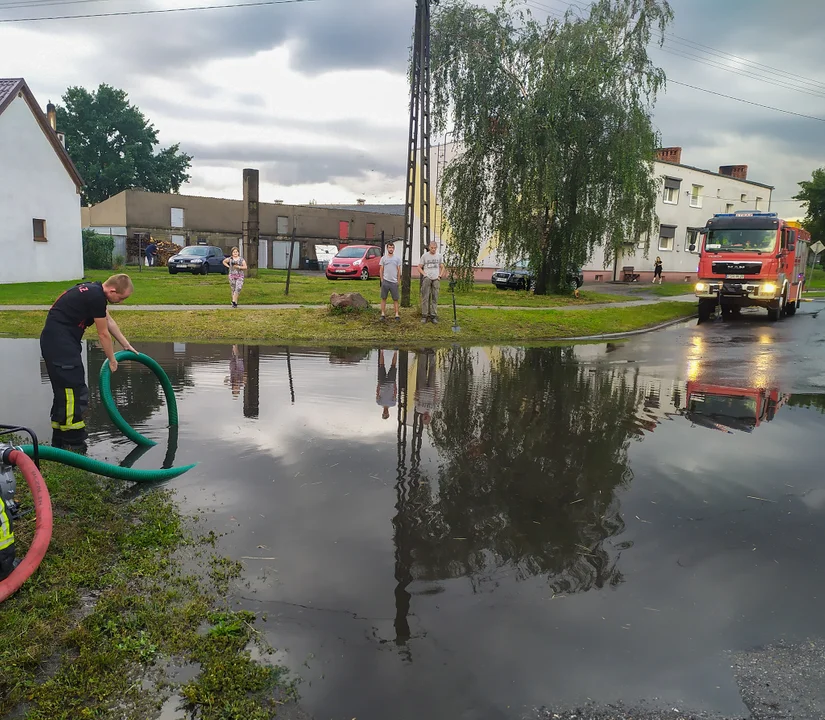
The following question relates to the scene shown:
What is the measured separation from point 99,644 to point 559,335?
1629 centimetres

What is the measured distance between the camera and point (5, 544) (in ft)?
12.9

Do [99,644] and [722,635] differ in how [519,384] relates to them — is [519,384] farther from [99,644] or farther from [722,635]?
[99,644]

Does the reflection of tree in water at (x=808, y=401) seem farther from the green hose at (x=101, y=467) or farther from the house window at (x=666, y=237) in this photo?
the house window at (x=666, y=237)

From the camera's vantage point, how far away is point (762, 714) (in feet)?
10.4

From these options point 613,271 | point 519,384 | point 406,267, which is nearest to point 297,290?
point 406,267

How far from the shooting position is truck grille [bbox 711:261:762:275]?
2212 cm

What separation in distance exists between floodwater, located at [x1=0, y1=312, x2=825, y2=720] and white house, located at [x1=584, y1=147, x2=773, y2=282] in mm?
39274

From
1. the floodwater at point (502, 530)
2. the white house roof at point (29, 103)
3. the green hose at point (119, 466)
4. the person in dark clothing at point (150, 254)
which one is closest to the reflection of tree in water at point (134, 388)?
the floodwater at point (502, 530)

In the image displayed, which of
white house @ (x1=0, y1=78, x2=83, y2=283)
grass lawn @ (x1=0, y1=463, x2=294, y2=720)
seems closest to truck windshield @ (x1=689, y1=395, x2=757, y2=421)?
grass lawn @ (x1=0, y1=463, x2=294, y2=720)

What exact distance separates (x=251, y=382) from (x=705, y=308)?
58.4ft

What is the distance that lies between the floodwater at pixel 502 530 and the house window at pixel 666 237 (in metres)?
42.6

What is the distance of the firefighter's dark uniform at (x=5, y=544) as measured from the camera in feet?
12.8

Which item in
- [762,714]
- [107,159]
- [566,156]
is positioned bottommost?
[762,714]

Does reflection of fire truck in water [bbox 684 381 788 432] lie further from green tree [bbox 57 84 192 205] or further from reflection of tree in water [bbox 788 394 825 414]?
green tree [bbox 57 84 192 205]
